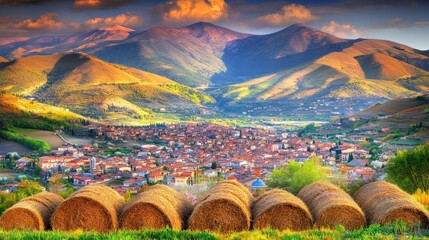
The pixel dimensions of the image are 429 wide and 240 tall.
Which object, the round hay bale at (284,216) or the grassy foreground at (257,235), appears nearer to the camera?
the grassy foreground at (257,235)

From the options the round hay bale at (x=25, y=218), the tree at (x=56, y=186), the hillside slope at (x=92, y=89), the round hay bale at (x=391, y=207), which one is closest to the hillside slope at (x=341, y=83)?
the hillside slope at (x=92, y=89)

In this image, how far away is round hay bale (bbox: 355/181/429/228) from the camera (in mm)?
11695

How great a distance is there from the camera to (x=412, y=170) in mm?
21219

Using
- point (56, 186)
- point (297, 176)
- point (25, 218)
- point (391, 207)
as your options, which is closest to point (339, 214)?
point (391, 207)

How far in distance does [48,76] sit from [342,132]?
108 m

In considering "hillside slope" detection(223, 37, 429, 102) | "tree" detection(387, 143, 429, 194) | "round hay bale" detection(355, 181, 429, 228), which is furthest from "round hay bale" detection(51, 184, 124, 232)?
"hillside slope" detection(223, 37, 429, 102)

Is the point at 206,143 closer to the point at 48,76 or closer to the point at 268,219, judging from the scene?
the point at 268,219

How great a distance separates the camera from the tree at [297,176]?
2566cm

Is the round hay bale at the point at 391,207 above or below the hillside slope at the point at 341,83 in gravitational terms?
below

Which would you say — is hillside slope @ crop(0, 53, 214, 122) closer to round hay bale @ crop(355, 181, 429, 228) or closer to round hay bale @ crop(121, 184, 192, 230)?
round hay bale @ crop(121, 184, 192, 230)

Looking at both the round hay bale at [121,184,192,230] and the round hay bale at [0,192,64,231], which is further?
the round hay bale at [0,192,64,231]

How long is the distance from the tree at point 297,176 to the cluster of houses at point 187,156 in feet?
41.2

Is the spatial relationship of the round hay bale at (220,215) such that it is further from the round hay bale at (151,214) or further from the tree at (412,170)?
the tree at (412,170)

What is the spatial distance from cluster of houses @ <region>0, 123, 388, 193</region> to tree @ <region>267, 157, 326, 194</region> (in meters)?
12.6
